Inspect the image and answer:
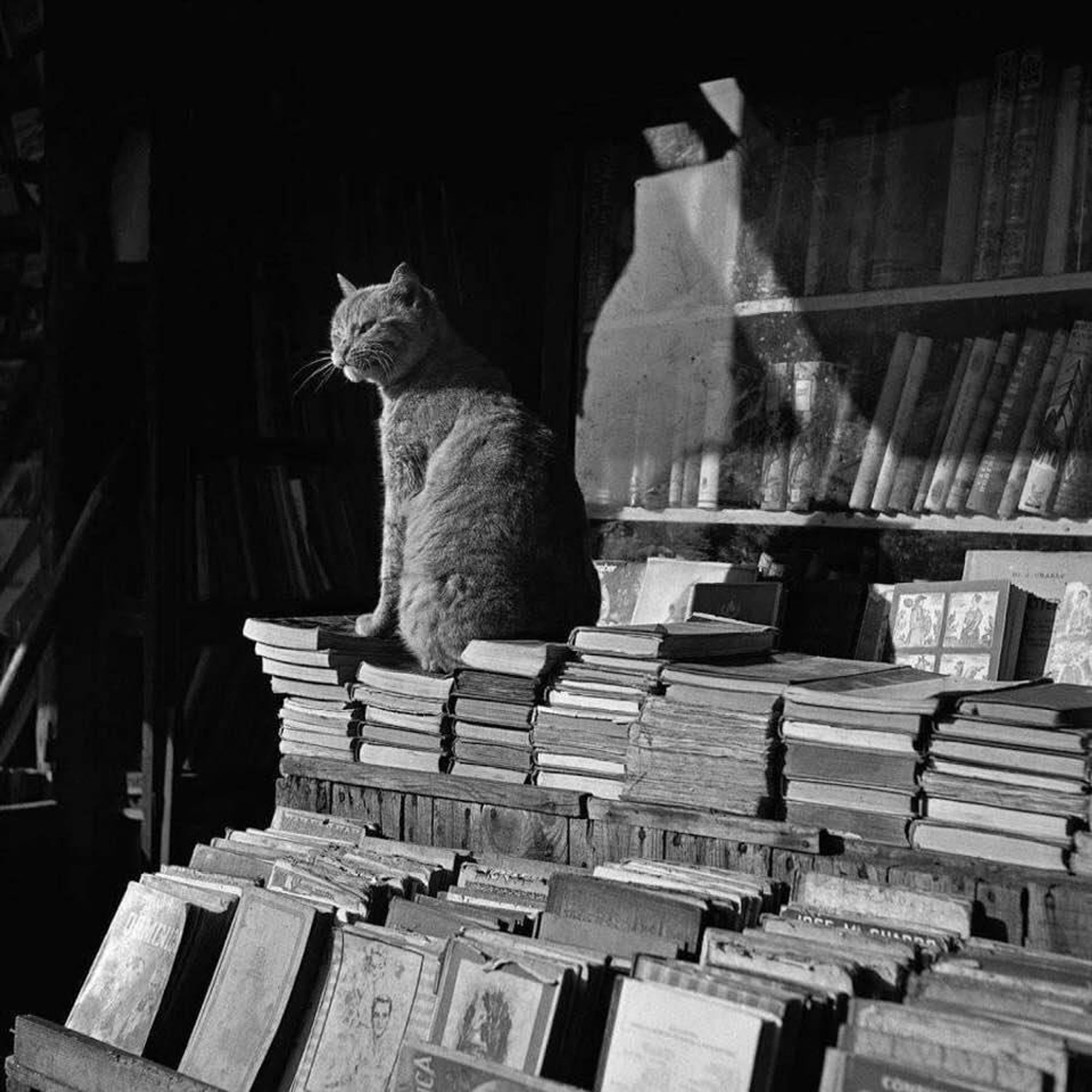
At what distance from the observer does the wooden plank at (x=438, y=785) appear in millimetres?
1965

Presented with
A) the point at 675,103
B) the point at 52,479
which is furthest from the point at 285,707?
the point at 675,103

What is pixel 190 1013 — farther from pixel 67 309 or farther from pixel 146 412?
pixel 67 309

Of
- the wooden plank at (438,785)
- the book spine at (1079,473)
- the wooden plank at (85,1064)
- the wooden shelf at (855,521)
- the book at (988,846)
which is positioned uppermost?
the book spine at (1079,473)

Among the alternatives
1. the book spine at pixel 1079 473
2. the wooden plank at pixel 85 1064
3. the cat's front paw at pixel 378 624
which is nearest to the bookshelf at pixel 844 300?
the book spine at pixel 1079 473

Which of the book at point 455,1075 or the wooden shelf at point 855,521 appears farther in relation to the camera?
the wooden shelf at point 855,521

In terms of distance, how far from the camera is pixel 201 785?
10.0 ft

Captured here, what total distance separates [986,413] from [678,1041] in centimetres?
161

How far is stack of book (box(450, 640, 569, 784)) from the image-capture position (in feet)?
6.64

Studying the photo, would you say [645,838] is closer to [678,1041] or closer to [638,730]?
[638,730]

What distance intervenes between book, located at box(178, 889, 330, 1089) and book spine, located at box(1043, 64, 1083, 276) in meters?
1.87

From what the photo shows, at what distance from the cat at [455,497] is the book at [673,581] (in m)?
0.31

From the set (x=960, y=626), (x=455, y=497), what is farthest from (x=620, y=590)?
(x=960, y=626)

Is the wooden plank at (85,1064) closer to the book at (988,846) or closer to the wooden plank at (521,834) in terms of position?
the wooden plank at (521,834)

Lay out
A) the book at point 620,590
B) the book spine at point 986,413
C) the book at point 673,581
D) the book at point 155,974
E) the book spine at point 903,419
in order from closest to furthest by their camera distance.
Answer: the book at point 155,974 → the book spine at point 986,413 → the book spine at point 903,419 → the book at point 673,581 → the book at point 620,590
